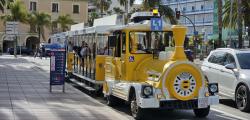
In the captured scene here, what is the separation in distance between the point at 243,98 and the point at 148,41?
3.01m

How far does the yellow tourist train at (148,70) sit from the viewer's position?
11438 mm

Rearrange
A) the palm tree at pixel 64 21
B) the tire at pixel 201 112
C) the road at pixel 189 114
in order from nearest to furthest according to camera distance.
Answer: the tire at pixel 201 112, the road at pixel 189 114, the palm tree at pixel 64 21

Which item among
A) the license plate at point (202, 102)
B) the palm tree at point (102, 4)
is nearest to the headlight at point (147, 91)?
the license plate at point (202, 102)

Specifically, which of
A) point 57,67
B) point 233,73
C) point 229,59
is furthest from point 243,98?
point 57,67

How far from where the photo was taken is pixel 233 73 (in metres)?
14.4

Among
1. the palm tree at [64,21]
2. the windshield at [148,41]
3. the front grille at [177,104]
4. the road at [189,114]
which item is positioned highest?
the palm tree at [64,21]

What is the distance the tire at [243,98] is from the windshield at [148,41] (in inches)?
92.2

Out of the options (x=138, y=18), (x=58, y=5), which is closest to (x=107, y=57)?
(x=138, y=18)

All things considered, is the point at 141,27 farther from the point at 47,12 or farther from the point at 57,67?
the point at 47,12

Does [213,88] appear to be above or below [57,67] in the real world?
below

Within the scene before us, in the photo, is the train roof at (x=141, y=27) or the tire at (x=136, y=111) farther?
the train roof at (x=141, y=27)

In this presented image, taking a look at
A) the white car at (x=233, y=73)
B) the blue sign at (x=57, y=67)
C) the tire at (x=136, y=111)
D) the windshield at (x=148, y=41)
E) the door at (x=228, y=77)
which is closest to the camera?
the tire at (x=136, y=111)

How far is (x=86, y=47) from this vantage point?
1917 centimetres

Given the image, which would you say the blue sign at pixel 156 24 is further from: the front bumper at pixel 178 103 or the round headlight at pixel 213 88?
the front bumper at pixel 178 103
